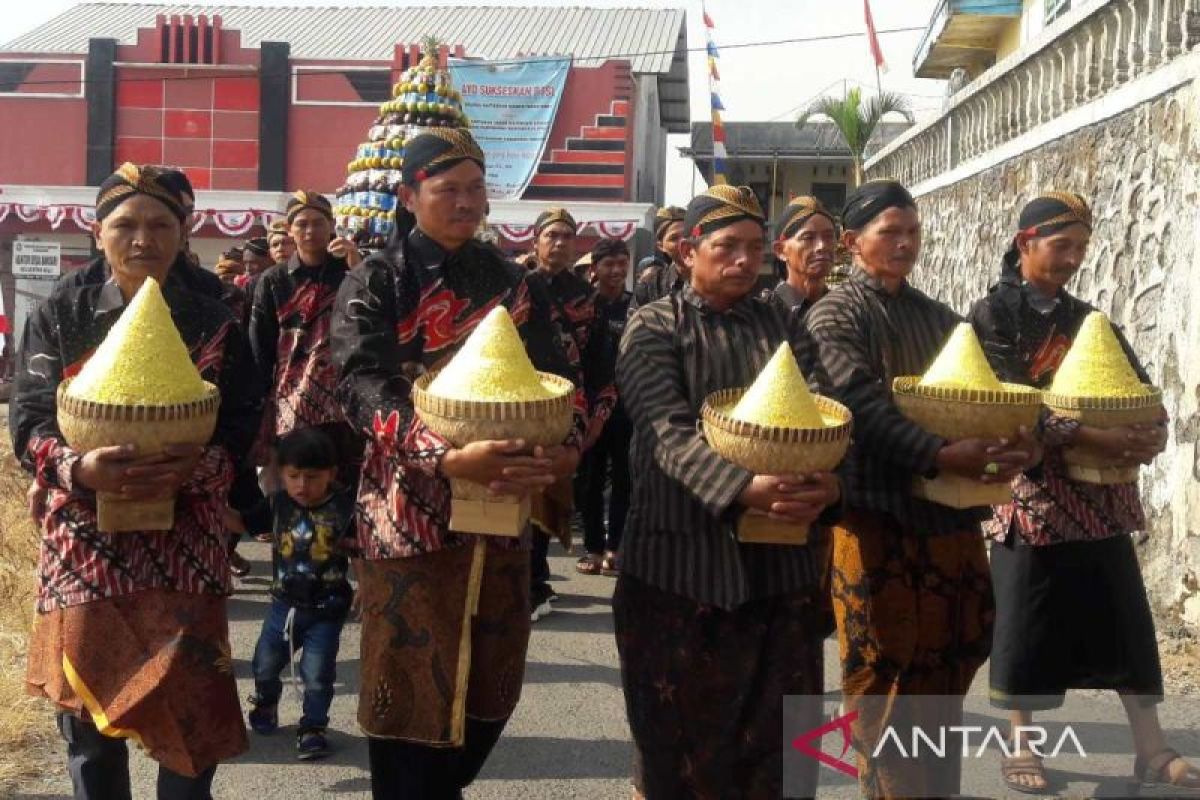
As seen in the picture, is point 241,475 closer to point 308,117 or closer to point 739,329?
point 739,329

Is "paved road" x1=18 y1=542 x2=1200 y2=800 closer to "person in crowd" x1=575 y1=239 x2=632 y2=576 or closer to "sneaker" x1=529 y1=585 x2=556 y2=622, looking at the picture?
"sneaker" x1=529 y1=585 x2=556 y2=622

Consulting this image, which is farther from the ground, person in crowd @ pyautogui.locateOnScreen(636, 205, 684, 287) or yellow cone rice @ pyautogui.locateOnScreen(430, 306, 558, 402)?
person in crowd @ pyautogui.locateOnScreen(636, 205, 684, 287)

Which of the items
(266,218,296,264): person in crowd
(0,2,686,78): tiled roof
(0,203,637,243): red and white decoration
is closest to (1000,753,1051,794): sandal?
(266,218,296,264): person in crowd

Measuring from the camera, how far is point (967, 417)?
3.21m

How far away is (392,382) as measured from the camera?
3051mm

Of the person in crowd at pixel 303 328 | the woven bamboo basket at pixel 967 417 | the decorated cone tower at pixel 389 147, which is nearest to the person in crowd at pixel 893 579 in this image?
the woven bamboo basket at pixel 967 417

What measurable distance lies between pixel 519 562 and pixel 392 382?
592 mm

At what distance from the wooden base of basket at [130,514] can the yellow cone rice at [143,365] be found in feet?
0.79

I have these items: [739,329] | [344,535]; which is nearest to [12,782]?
[344,535]

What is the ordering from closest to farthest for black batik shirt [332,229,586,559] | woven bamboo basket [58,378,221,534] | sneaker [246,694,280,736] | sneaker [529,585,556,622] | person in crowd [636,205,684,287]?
1. woven bamboo basket [58,378,221,534]
2. black batik shirt [332,229,586,559]
3. sneaker [246,694,280,736]
4. sneaker [529,585,556,622]
5. person in crowd [636,205,684,287]

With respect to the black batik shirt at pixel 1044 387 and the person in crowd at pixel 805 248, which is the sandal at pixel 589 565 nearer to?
the person in crowd at pixel 805 248

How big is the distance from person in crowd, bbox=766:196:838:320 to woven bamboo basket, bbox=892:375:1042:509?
5.21ft

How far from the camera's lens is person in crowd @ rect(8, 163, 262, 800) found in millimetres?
2887

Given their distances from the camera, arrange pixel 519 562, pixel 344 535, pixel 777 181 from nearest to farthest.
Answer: pixel 519 562, pixel 344 535, pixel 777 181
